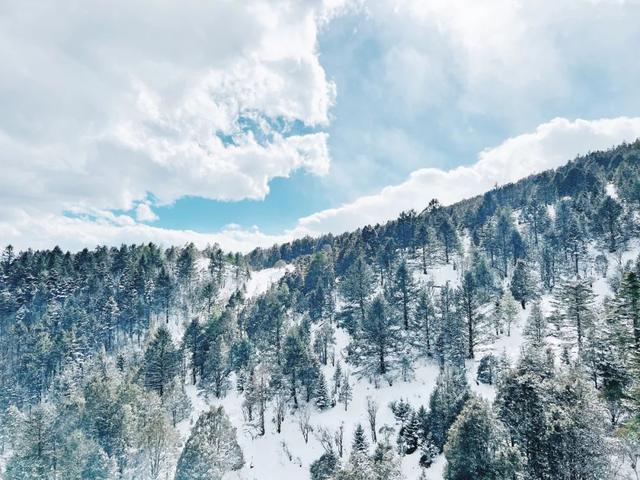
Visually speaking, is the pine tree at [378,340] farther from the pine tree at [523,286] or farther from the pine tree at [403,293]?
the pine tree at [523,286]

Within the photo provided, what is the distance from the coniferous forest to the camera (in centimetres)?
2834

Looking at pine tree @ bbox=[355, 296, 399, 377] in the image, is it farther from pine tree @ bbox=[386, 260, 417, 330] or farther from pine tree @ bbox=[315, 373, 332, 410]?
pine tree @ bbox=[315, 373, 332, 410]

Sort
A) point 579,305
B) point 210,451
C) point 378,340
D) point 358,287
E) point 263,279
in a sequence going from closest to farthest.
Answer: point 210,451 < point 579,305 < point 378,340 < point 358,287 < point 263,279

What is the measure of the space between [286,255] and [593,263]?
139 metres

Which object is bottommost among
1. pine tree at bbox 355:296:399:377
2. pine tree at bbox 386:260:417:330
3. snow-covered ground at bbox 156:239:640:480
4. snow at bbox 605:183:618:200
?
snow-covered ground at bbox 156:239:640:480

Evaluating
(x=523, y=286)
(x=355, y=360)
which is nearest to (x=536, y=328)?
(x=523, y=286)

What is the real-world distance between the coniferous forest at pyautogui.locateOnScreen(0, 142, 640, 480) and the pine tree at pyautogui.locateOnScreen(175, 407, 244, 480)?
24 cm

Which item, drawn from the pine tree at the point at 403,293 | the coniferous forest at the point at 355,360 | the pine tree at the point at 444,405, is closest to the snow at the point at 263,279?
the coniferous forest at the point at 355,360

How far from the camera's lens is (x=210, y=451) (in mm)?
41438

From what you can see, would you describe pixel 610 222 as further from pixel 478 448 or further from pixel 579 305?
pixel 478 448

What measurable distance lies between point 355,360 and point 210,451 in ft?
114

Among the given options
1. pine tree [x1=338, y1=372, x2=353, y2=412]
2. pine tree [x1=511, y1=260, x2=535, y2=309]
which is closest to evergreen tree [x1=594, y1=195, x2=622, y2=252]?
pine tree [x1=511, y1=260, x2=535, y2=309]

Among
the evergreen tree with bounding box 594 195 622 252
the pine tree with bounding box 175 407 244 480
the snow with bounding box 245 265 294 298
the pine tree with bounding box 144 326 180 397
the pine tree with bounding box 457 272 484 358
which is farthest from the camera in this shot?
the snow with bounding box 245 265 294 298

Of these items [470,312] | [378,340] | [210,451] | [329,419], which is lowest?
[329,419]
